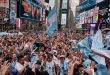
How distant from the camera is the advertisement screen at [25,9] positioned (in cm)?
8460

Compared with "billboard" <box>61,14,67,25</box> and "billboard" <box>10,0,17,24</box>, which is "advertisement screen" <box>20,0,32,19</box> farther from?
"billboard" <box>61,14,67,25</box>

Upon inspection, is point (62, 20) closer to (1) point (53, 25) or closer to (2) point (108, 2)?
(2) point (108, 2)

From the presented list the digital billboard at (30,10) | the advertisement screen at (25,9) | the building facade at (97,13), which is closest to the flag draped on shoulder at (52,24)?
the building facade at (97,13)

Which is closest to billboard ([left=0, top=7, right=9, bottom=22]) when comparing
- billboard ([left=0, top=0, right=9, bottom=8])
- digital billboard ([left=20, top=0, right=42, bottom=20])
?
billboard ([left=0, top=0, right=9, bottom=8])

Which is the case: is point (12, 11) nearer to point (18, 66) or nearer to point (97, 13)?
point (97, 13)

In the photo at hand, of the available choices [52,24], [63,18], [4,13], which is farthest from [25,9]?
[63,18]

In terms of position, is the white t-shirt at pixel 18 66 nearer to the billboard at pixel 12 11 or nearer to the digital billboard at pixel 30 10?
the billboard at pixel 12 11

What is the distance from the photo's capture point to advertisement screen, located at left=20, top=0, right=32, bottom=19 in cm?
8460

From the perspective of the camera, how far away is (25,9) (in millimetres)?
87188

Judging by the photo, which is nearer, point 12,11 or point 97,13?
point 12,11

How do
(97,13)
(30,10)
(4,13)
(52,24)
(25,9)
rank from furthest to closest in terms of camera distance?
(30,10), (25,9), (97,13), (4,13), (52,24)

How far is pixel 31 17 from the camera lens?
96.9 m

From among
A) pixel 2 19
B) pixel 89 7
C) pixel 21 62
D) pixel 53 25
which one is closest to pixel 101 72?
pixel 21 62

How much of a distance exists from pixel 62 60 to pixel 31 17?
84.4m
